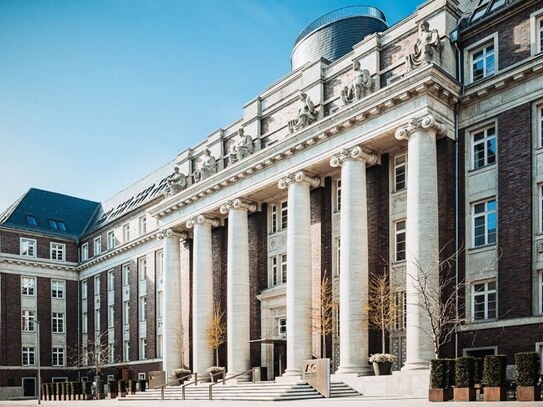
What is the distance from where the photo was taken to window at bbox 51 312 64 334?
64875mm

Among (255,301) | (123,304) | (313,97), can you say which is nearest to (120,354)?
(123,304)

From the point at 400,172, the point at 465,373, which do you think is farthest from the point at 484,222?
the point at 465,373

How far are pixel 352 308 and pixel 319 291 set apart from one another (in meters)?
4.81

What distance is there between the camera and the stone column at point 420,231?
27.9 meters

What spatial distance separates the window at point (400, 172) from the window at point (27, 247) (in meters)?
44.0

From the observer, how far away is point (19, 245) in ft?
210

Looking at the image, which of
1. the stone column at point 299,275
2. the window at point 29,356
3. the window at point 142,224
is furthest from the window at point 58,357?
the stone column at point 299,275

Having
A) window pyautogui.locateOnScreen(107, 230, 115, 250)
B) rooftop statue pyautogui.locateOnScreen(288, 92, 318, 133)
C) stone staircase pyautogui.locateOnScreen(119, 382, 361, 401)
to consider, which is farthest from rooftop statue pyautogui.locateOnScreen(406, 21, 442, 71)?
window pyautogui.locateOnScreen(107, 230, 115, 250)

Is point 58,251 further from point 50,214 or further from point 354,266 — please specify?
point 354,266

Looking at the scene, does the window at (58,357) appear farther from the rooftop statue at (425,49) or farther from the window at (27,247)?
the rooftop statue at (425,49)

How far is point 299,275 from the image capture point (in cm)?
3462

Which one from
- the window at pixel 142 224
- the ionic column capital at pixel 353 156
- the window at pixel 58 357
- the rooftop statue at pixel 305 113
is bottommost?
the window at pixel 58 357

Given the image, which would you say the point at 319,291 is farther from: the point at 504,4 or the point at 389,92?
the point at 504,4

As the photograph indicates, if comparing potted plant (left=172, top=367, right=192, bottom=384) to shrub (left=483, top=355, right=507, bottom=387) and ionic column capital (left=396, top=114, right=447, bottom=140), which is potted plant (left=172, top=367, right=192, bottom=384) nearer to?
ionic column capital (left=396, top=114, right=447, bottom=140)
